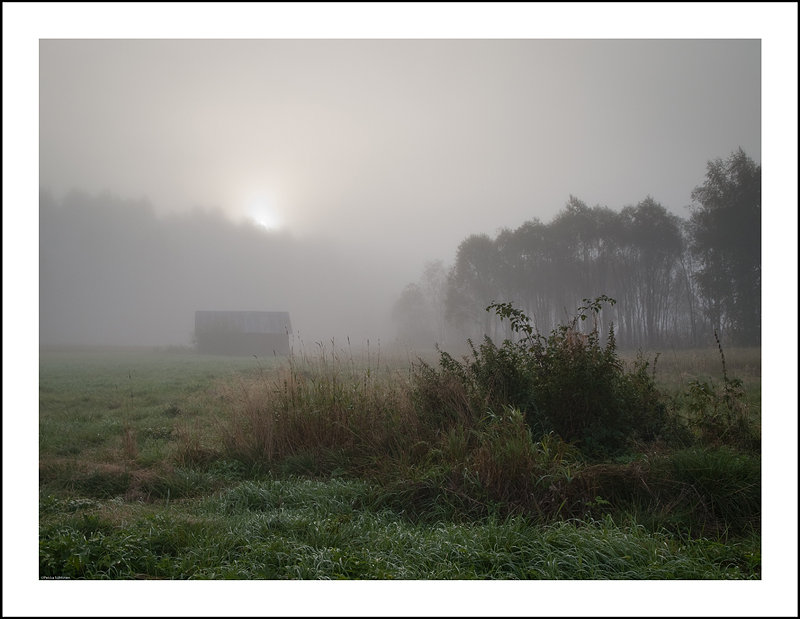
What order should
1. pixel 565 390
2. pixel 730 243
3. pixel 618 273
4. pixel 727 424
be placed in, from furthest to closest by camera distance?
1. pixel 618 273
2. pixel 730 243
3. pixel 565 390
4. pixel 727 424

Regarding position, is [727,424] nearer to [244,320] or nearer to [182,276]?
[244,320]

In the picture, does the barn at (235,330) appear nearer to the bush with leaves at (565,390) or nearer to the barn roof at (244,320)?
the barn roof at (244,320)

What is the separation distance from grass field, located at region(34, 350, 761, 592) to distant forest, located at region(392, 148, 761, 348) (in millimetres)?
1239

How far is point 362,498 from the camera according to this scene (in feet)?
12.4

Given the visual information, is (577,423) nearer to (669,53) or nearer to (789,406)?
(789,406)

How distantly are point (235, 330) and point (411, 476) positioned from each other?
687 centimetres

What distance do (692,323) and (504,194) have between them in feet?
13.0

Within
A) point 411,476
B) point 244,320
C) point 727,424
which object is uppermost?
point 244,320

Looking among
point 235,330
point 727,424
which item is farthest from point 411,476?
point 235,330

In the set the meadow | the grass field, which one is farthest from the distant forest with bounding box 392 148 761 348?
the grass field

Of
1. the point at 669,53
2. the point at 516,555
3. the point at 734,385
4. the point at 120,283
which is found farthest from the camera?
the point at 120,283

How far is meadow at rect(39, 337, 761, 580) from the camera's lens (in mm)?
2736

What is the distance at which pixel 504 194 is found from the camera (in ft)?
26.2

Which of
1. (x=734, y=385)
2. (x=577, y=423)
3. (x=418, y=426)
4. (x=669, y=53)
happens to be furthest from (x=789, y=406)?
(x=669, y=53)
